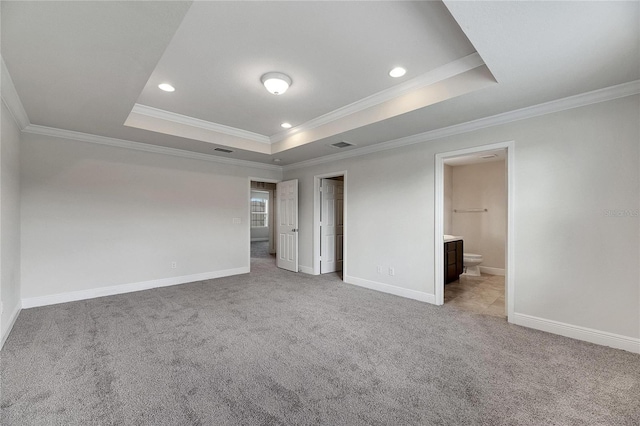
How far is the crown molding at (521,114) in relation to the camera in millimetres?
2533

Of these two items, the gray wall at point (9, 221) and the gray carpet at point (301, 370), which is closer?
the gray carpet at point (301, 370)

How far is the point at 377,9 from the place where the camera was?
1907 mm

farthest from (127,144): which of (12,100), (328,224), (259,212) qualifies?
(259,212)

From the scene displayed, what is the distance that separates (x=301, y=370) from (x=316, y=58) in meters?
2.72

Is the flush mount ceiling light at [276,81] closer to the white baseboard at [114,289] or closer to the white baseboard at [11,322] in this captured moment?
the white baseboard at [11,322]

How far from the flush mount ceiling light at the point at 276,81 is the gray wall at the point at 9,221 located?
2581 millimetres

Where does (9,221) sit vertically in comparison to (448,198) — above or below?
below

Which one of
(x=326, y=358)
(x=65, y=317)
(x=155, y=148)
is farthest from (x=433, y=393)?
(x=155, y=148)

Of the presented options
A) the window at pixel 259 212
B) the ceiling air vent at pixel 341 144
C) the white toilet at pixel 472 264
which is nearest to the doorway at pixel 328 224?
the ceiling air vent at pixel 341 144

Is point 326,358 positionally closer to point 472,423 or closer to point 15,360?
point 472,423

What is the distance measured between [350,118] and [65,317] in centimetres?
433

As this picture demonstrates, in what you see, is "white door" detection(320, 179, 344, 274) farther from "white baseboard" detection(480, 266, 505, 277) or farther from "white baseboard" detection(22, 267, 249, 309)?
"white baseboard" detection(480, 266, 505, 277)

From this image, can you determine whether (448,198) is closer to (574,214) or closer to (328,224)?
(328,224)

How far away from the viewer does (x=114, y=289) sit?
4.21m
